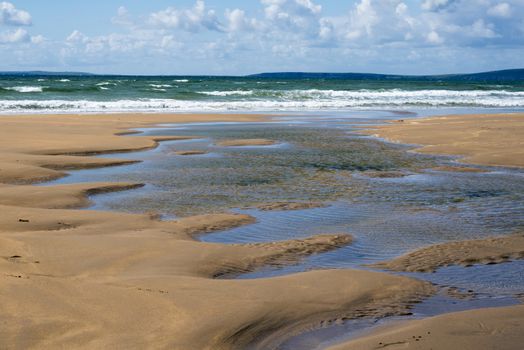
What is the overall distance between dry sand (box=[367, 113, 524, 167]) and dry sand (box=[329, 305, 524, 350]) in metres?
11.1

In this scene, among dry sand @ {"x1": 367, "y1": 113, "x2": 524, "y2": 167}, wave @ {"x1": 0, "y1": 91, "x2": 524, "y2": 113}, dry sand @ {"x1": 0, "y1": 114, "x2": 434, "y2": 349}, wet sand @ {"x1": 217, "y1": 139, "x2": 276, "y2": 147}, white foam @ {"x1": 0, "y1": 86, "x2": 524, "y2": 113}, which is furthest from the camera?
white foam @ {"x1": 0, "y1": 86, "x2": 524, "y2": 113}

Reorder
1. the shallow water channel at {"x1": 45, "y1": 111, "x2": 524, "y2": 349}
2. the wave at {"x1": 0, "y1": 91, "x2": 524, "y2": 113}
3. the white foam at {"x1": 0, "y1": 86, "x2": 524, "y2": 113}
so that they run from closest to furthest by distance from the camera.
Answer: the shallow water channel at {"x1": 45, "y1": 111, "x2": 524, "y2": 349} → the wave at {"x1": 0, "y1": 91, "x2": 524, "y2": 113} → the white foam at {"x1": 0, "y1": 86, "x2": 524, "y2": 113}

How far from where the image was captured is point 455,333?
17.0 feet

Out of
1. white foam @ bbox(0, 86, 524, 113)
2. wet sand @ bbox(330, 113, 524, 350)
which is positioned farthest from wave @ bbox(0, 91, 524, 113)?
wet sand @ bbox(330, 113, 524, 350)

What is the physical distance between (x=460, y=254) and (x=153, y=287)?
3780mm

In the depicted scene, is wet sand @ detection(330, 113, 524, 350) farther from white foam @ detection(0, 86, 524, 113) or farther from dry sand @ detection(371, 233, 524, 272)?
white foam @ detection(0, 86, 524, 113)

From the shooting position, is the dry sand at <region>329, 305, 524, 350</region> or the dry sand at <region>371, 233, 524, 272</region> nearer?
the dry sand at <region>329, 305, 524, 350</region>

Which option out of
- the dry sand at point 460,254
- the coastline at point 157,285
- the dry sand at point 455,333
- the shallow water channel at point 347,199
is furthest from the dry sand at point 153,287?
the dry sand at point 460,254

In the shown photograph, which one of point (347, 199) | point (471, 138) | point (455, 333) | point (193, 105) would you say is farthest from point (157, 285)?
point (193, 105)

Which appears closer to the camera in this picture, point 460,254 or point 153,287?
point 153,287

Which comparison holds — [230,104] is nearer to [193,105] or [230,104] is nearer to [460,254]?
[193,105]

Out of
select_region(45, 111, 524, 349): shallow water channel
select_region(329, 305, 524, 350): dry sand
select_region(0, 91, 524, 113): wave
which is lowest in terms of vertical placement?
select_region(0, 91, 524, 113): wave

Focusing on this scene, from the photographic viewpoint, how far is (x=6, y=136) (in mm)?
19766

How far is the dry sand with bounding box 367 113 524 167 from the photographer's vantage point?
17.1 metres
